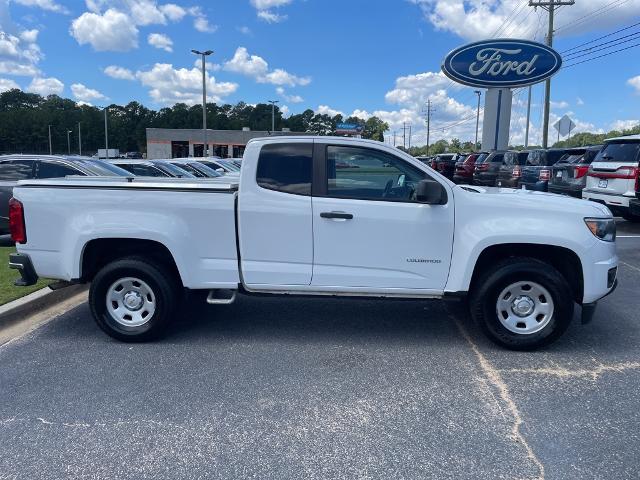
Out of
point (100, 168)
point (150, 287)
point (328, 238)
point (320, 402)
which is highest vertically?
point (100, 168)

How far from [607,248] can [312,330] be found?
2.92 m

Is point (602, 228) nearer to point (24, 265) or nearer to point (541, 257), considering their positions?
point (541, 257)

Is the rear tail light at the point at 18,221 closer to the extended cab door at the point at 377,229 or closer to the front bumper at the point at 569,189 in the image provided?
the extended cab door at the point at 377,229

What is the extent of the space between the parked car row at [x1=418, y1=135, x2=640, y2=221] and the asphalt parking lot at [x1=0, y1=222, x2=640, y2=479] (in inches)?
256

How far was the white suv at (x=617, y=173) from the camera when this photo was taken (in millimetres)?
11109

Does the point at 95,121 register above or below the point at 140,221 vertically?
above

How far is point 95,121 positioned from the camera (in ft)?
404

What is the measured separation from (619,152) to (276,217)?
9.84 meters

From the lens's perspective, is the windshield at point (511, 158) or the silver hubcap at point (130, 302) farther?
the windshield at point (511, 158)

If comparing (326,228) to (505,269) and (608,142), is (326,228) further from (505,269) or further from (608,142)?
(608,142)

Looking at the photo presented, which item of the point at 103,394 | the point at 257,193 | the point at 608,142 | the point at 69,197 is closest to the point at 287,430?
the point at 103,394

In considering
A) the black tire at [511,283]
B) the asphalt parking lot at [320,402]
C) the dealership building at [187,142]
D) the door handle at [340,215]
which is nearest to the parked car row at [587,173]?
the asphalt parking lot at [320,402]

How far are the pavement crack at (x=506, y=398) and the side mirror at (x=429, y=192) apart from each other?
1461mm

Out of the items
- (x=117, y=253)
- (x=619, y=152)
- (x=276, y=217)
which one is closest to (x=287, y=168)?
(x=276, y=217)
